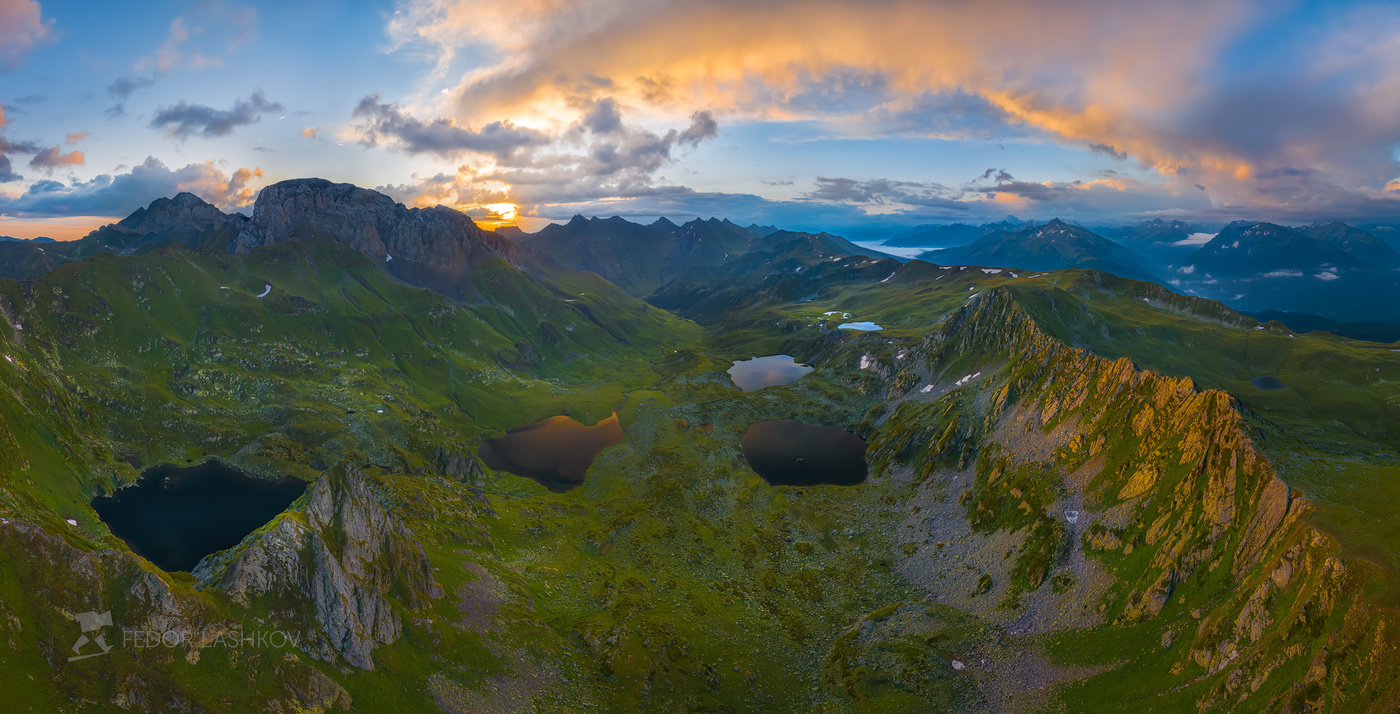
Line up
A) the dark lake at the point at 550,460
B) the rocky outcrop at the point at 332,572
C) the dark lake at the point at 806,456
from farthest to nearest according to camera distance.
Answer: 1. the dark lake at the point at 550,460
2. the dark lake at the point at 806,456
3. the rocky outcrop at the point at 332,572

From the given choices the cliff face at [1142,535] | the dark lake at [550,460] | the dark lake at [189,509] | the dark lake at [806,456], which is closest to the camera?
the cliff face at [1142,535]

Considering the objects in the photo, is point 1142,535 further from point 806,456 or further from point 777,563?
point 806,456

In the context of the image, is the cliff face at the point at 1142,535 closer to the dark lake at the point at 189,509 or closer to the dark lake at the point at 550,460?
the dark lake at the point at 550,460

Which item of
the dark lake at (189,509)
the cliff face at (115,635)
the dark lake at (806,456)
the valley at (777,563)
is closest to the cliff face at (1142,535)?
the valley at (777,563)

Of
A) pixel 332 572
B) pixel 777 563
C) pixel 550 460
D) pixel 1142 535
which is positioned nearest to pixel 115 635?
pixel 332 572

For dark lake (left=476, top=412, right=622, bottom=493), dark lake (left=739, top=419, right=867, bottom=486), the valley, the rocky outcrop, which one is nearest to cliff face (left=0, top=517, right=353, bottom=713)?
the valley

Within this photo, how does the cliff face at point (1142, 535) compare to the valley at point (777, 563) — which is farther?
the valley at point (777, 563)
